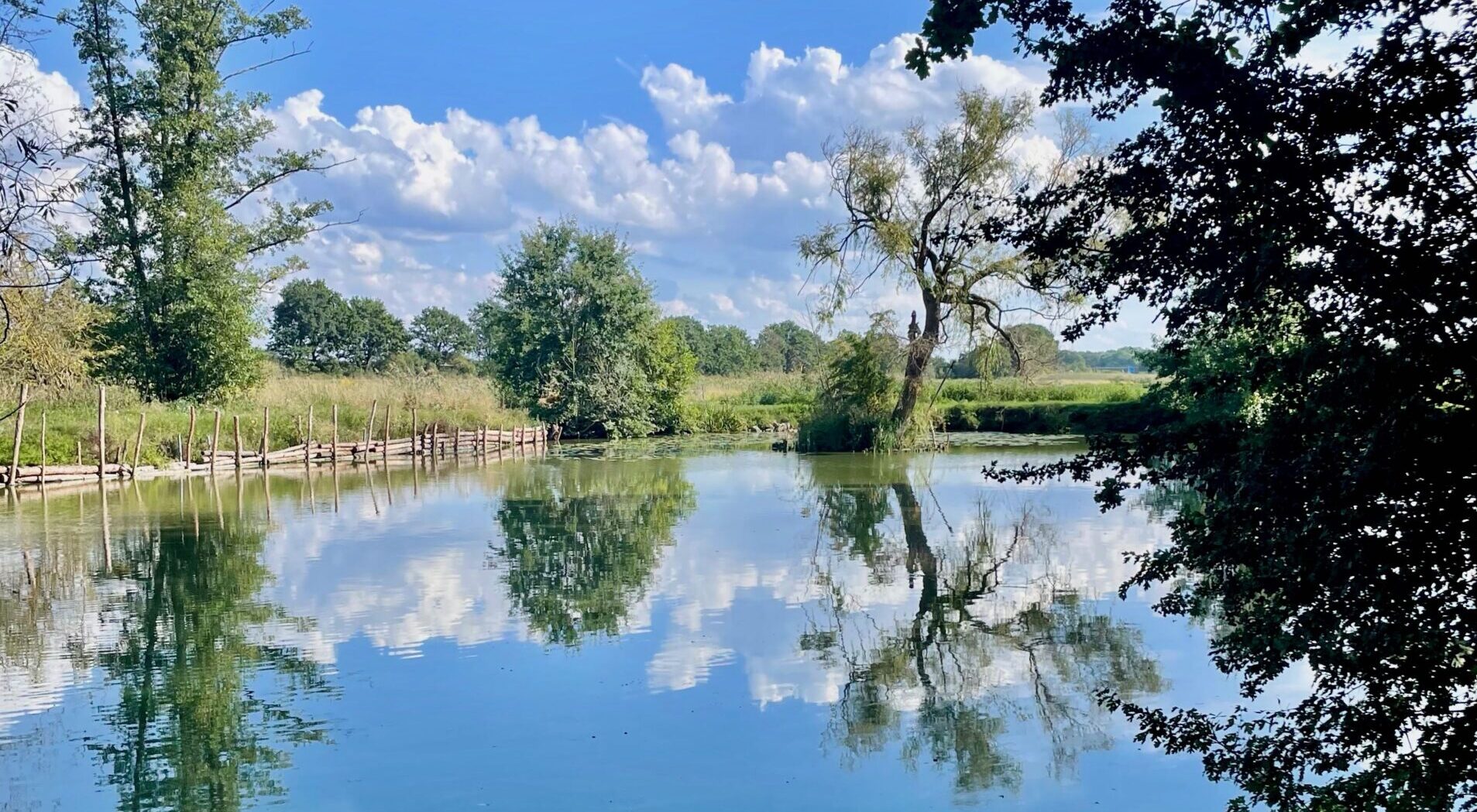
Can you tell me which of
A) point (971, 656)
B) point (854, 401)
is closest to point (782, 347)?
point (854, 401)

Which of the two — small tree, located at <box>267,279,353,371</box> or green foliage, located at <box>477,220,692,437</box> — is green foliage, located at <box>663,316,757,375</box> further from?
green foliage, located at <box>477,220,692,437</box>

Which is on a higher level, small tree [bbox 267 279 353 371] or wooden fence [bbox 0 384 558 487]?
small tree [bbox 267 279 353 371]

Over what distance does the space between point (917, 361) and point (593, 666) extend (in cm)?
1984

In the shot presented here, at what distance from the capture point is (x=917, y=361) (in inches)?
1033

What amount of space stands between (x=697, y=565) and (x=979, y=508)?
5.90 meters

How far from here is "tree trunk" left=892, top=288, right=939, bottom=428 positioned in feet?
85.7

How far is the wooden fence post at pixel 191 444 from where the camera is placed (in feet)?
78.4

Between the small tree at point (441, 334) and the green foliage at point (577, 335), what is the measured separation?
41615mm

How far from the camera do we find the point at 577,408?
37.3 meters

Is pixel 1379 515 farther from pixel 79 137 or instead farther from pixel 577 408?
pixel 577 408

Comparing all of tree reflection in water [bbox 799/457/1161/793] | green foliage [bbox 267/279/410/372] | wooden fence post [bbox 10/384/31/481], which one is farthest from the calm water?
green foliage [bbox 267/279/410/372]

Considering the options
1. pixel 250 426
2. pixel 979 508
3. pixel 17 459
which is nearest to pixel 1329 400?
pixel 979 508

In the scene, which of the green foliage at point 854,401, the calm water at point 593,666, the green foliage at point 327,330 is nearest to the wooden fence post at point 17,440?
the calm water at point 593,666

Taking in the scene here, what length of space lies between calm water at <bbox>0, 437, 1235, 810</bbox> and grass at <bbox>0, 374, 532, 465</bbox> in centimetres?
879
